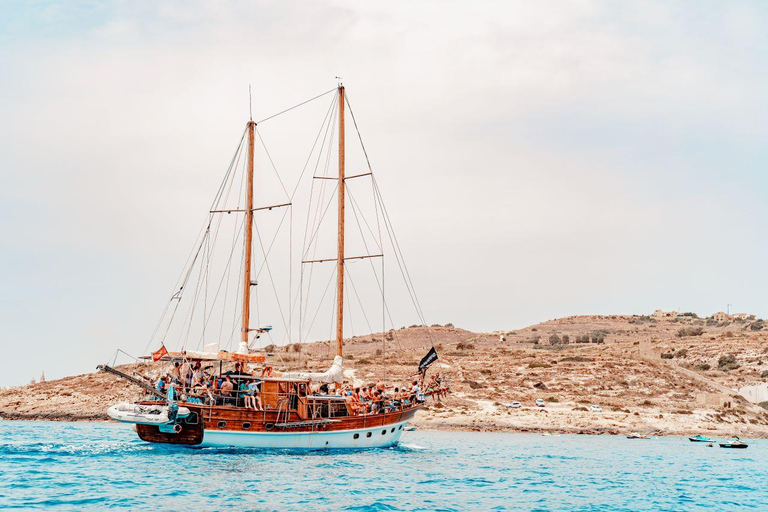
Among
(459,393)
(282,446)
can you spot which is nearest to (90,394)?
(459,393)

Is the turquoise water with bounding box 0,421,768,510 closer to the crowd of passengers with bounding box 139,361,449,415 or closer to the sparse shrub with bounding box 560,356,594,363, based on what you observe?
the crowd of passengers with bounding box 139,361,449,415

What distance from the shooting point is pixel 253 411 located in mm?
40906

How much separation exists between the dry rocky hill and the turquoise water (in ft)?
56.9

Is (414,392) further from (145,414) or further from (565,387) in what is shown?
(565,387)

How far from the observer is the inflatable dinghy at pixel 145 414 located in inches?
1510

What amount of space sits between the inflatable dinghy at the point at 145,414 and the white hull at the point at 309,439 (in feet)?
6.58

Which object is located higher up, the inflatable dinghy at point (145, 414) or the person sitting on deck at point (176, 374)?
the person sitting on deck at point (176, 374)

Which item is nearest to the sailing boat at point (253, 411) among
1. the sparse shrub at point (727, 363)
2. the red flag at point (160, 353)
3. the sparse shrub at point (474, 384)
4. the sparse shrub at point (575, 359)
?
the red flag at point (160, 353)

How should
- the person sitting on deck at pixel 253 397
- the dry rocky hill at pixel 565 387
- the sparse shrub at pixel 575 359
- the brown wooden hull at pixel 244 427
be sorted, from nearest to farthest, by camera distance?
the brown wooden hull at pixel 244 427, the person sitting on deck at pixel 253 397, the dry rocky hill at pixel 565 387, the sparse shrub at pixel 575 359

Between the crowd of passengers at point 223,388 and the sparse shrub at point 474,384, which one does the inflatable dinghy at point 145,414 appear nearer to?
the crowd of passengers at point 223,388

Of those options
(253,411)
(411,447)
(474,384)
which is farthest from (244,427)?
(474,384)

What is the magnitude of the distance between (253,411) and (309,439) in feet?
14.0

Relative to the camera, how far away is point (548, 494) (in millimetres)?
31078

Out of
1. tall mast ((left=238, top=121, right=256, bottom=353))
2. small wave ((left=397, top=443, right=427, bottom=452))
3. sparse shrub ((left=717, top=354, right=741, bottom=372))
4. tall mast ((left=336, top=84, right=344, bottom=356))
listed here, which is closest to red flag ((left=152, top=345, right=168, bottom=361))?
tall mast ((left=238, top=121, right=256, bottom=353))
